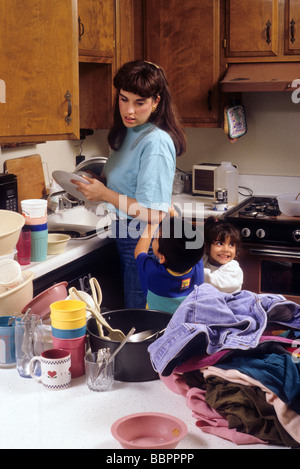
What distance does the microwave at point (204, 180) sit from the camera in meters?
3.93

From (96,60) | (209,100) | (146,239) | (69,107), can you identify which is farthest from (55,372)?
(209,100)

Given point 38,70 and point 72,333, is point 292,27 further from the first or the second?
point 72,333

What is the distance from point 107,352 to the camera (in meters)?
1.37

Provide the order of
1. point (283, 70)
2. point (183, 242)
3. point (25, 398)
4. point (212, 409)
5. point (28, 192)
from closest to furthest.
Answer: point (212, 409) → point (25, 398) → point (183, 242) → point (28, 192) → point (283, 70)

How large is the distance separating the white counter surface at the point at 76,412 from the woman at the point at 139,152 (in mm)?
1346

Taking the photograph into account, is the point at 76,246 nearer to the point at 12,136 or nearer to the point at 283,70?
the point at 12,136

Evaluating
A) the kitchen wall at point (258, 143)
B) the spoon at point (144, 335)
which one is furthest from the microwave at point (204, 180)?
the spoon at point (144, 335)

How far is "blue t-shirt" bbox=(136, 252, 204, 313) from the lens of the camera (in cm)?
208

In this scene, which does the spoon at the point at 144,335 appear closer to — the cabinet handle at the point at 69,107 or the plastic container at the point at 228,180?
the cabinet handle at the point at 69,107

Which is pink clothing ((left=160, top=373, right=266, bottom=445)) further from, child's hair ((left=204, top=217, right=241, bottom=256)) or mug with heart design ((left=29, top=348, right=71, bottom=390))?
child's hair ((left=204, top=217, right=241, bottom=256))

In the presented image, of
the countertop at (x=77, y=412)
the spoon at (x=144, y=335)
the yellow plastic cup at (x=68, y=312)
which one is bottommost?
the countertop at (x=77, y=412)

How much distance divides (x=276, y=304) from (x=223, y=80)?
97.4 inches

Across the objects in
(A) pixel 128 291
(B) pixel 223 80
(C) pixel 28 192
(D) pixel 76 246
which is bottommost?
(A) pixel 128 291
